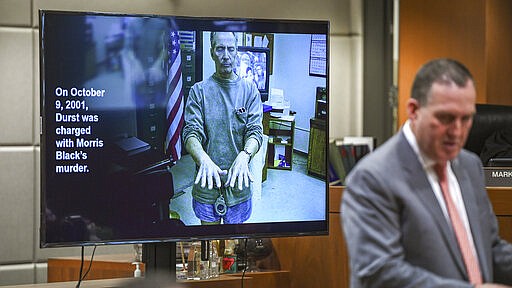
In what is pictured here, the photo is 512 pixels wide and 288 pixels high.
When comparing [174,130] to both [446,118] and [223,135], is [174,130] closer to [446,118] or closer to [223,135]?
[223,135]

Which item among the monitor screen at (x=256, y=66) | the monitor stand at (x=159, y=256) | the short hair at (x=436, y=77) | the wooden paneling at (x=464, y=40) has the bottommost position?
the monitor stand at (x=159, y=256)

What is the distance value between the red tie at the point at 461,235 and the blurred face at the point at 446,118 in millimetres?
101

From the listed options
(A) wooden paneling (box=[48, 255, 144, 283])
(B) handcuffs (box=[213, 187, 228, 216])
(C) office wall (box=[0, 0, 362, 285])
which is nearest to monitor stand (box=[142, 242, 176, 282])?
(B) handcuffs (box=[213, 187, 228, 216])

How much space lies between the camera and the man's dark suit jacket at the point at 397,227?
236 centimetres

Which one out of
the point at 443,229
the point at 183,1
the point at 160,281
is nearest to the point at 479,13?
the point at 183,1

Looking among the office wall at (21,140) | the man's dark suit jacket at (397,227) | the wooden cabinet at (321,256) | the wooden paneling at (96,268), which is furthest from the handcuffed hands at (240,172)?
the office wall at (21,140)

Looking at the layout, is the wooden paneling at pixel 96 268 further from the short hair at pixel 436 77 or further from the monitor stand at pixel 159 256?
the short hair at pixel 436 77

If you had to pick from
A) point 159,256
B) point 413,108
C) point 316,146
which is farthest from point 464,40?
point 413,108

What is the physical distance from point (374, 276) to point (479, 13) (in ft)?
13.7

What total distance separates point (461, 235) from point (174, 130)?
1.52 meters

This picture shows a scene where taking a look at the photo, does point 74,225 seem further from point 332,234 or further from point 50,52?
point 332,234

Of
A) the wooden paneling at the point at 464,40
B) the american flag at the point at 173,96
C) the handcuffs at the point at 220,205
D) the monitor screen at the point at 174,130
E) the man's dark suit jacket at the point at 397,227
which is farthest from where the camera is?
the wooden paneling at the point at 464,40

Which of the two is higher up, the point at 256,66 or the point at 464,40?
the point at 464,40

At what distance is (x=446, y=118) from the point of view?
2379 mm
